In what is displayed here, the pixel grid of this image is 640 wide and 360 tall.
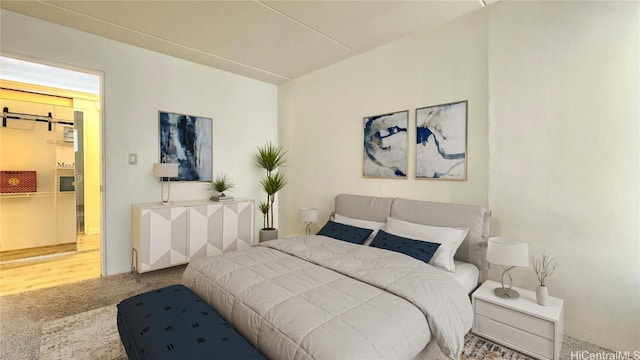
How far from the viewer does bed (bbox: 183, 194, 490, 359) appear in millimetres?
1396

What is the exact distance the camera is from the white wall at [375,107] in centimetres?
278

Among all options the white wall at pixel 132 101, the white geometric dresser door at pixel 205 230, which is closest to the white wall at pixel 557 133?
the white geometric dresser door at pixel 205 230

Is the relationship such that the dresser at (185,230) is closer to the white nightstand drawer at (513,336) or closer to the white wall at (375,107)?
the white wall at (375,107)

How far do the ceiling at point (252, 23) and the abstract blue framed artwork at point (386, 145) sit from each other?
93 centimetres

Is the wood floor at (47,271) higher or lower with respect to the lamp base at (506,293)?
lower

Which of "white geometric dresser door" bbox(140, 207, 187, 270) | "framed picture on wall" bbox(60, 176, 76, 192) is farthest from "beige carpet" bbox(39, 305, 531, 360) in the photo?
"framed picture on wall" bbox(60, 176, 76, 192)

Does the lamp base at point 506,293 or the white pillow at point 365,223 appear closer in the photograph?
the lamp base at point 506,293

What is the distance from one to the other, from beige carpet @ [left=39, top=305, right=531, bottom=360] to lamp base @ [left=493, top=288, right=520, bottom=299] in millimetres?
357

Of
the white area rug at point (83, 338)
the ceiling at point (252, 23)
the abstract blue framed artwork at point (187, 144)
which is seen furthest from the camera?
the abstract blue framed artwork at point (187, 144)

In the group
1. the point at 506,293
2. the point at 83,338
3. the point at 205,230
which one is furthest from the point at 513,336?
the point at 205,230

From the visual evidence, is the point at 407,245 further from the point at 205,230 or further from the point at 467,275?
the point at 205,230

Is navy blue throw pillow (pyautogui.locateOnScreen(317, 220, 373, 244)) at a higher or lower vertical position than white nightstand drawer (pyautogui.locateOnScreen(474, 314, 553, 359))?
higher

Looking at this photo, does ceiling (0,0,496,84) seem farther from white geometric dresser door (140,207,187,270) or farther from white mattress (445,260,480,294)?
white mattress (445,260,480,294)

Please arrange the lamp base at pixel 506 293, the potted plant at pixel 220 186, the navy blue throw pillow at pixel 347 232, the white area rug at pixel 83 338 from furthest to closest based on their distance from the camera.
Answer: the potted plant at pixel 220 186, the navy blue throw pillow at pixel 347 232, the lamp base at pixel 506 293, the white area rug at pixel 83 338
